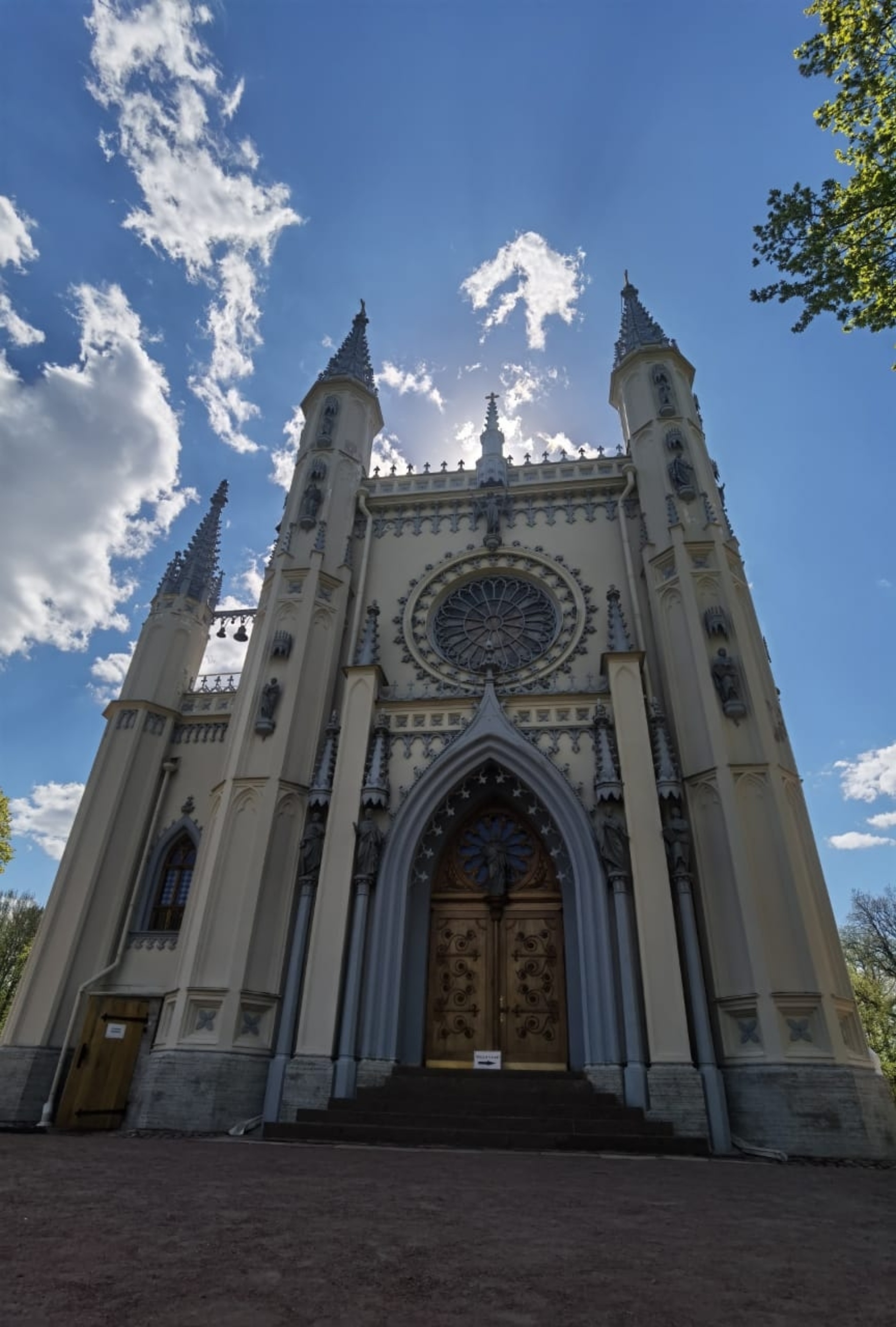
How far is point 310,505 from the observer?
18891 mm

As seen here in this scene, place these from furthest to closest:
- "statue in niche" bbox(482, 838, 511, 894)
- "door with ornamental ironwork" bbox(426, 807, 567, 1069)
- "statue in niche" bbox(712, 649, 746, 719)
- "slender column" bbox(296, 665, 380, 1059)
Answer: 1. "statue in niche" bbox(482, 838, 511, 894)
2. "statue in niche" bbox(712, 649, 746, 719)
3. "door with ornamental ironwork" bbox(426, 807, 567, 1069)
4. "slender column" bbox(296, 665, 380, 1059)

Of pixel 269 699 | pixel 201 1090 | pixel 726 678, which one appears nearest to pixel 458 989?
pixel 201 1090

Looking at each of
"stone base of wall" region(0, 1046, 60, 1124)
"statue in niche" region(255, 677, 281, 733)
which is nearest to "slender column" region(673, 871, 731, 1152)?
"statue in niche" region(255, 677, 281, 733)

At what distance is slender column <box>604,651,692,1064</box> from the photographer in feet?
36.9

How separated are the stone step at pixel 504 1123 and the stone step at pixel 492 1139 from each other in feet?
0.21

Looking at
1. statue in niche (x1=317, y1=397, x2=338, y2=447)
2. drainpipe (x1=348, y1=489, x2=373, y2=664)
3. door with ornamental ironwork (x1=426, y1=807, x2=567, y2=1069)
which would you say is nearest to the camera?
door with ornamental ironwork (x1=426, y1=807, x2=567, y2=1069)

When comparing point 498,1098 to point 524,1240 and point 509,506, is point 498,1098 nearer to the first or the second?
point 524,1240

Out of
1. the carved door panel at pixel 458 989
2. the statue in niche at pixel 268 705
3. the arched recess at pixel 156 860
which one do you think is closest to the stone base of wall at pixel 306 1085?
the carved door panel at pixel 458 989

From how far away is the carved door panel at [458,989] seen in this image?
13.0 metres

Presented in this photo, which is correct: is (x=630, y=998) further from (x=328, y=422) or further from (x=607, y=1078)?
(x=328, y=422)

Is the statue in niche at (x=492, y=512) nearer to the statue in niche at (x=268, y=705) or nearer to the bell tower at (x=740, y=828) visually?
the bell tower at (x=740, y=828)

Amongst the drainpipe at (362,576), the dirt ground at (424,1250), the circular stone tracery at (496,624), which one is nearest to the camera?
the dirt ground at (424,1250)

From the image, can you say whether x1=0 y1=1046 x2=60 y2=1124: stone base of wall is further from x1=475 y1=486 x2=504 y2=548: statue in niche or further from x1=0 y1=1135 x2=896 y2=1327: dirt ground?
x1=475 y1=486 x2=504 y2=548: statue in niche

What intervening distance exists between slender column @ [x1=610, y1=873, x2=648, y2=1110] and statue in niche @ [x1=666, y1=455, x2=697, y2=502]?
946 centimetres
